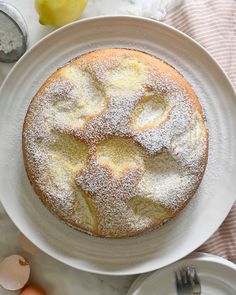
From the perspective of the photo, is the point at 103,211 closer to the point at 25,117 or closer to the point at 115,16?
the point at 25,117

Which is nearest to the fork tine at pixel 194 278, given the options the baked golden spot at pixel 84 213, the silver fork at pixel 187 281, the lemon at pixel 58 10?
the silver fork at pixel 187 281

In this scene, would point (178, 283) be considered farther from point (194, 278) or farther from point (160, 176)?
point (160, 176)

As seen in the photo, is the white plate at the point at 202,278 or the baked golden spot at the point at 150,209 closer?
the baked golden spot at the point at 150,209

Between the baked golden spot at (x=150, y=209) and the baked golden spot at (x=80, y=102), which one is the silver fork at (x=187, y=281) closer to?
the baked golden spot at (x=150, y=209)

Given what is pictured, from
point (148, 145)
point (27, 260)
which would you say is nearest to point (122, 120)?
point (148, 145)

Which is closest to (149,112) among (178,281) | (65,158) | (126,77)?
(126,77)

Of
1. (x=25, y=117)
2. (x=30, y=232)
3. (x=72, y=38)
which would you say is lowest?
(x=30, y=232)
